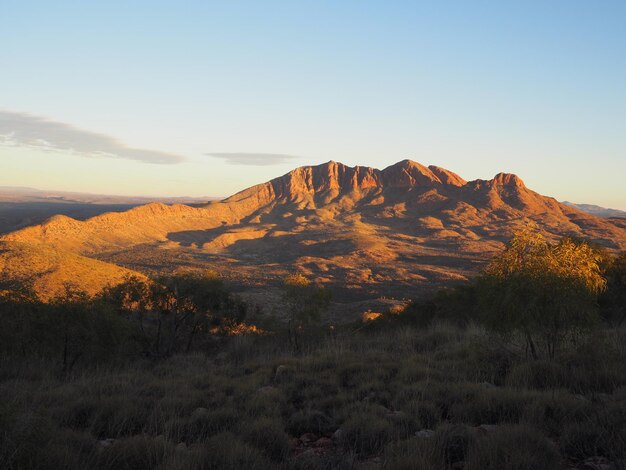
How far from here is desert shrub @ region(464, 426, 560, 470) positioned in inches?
185

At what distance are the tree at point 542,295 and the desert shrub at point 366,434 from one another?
17.9 ft

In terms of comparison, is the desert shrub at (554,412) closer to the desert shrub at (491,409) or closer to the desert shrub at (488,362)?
the desert shrub at (491,409)

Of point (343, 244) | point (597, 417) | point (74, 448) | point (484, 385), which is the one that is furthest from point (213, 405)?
point (343, 244)

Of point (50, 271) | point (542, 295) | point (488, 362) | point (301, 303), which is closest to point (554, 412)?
point (488, 362)

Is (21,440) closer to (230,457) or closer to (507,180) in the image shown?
(230,457)

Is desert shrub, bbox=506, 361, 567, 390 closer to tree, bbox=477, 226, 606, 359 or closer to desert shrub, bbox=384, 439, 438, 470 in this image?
tree, bbox=477, 226, 606, 359

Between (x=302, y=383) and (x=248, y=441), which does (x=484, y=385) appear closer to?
(x=302, y=383)

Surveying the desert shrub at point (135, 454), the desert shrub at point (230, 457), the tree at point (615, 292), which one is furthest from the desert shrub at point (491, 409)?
the tree at point (615, 292)

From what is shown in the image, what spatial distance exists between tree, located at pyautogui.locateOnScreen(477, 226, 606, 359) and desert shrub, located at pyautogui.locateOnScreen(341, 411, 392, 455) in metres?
5.46

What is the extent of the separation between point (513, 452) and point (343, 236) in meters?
127

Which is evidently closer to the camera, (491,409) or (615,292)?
(491,409)

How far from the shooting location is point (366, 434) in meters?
6.09

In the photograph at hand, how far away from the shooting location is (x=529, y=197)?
17825cm

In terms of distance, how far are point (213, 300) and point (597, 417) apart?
24081mm
